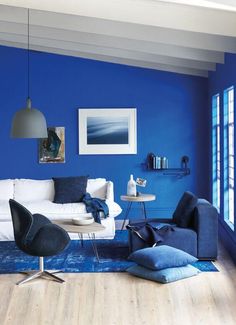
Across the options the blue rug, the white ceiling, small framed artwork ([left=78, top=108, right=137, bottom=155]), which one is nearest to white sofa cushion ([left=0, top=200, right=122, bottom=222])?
the blue rug

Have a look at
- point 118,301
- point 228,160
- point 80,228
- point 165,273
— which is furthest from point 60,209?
point 118,301

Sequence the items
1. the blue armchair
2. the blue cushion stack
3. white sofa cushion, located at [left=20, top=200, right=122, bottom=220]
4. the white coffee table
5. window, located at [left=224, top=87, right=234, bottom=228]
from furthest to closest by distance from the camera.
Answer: white sofa cushion, located at [left=20, top=200, right=122, bottom=220], window, located at [left=224, top=87, right=234, bottom=228], the blue armchair, the white coffee table, the blue cushion stack

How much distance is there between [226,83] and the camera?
659cm

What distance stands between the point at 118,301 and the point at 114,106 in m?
4.44

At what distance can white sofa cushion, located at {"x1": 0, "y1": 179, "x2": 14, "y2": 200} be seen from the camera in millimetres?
7719

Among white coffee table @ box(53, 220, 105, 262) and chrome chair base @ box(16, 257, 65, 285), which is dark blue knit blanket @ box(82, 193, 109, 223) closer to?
white coffee table @ box(53, 220, 105, 262)

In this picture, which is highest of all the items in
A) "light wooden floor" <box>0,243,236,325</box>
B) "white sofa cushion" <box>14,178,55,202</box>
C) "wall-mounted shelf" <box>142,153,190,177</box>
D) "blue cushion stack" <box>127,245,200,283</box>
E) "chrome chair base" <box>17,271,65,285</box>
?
"wall-mounted shelf" <box>142,153,190,177</box>

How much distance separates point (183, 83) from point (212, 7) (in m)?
4.05

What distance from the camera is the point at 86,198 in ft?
24.5

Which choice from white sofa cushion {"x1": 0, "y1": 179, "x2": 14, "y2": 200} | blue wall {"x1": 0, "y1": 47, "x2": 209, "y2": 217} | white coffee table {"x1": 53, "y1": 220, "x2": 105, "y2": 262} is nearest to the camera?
white coffee table {"x1": 53, "y1": 220, "x2": 105, "y2": 262}

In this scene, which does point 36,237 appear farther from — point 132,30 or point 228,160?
point 228,160

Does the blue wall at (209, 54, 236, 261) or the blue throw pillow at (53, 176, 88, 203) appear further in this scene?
the blue throw pillow at (53, 176, 88, 203)

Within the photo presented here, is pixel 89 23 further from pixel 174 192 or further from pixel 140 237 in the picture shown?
pixel 174 192

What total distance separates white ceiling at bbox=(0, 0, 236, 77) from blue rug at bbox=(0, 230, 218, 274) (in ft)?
9.08
